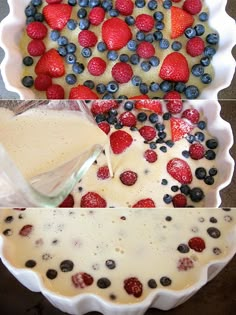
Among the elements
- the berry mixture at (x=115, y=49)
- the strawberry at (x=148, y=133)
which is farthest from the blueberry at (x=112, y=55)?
the strawberry at (x=148, y=133)

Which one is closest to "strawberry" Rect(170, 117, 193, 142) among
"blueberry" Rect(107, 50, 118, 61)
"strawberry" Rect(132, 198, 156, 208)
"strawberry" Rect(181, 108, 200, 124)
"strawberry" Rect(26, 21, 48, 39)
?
"strawberry" Rect(181, 108, 200, 124)

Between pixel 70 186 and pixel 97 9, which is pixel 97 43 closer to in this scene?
pixel 97 9

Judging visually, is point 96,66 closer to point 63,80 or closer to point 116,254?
point 63,80

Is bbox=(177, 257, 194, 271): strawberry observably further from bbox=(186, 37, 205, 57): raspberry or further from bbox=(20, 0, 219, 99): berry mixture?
bbox=(186, 37, 205, 57): raspberry

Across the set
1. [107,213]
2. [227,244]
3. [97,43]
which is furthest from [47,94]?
[227,244]

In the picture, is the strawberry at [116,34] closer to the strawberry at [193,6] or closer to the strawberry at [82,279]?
the strawberry at [193,6]

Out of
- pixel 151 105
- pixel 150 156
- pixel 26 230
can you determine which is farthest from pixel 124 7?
pixel 26 230
